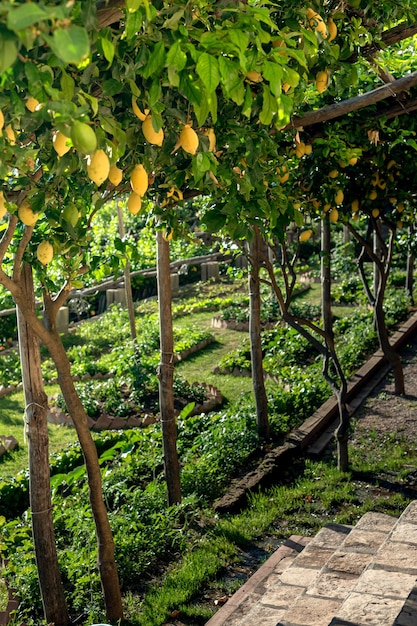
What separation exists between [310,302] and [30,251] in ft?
29.1

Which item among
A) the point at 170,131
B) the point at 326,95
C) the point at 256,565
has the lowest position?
the point at 256,565

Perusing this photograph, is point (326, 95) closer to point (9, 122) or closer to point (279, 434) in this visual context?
point (279, 434)

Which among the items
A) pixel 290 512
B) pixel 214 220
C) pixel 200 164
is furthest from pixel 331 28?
pixel 290 512

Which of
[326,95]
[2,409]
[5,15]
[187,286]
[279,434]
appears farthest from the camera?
[187,286]

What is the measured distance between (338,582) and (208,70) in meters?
2.58

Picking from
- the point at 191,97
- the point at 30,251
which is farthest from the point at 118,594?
the point at 191,97

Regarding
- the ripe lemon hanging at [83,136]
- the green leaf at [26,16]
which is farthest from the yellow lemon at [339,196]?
the green leaf at [26,16]

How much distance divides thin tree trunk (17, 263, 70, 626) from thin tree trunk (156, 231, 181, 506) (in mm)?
1484

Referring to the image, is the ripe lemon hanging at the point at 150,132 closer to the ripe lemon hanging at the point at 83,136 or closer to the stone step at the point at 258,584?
the ripe lemon hanging at the point at 83,136

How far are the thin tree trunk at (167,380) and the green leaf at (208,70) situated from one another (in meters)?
3.42

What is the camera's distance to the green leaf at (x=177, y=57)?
6.80ft

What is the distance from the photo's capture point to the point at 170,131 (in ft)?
9.87

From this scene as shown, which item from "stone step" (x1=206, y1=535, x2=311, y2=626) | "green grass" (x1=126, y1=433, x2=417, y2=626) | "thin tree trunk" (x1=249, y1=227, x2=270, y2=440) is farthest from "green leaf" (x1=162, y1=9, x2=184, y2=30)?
"thin tree trunk" (x1=249, y1=227, x2=270, y2=440)

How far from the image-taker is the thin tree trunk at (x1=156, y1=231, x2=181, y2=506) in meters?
5.68
